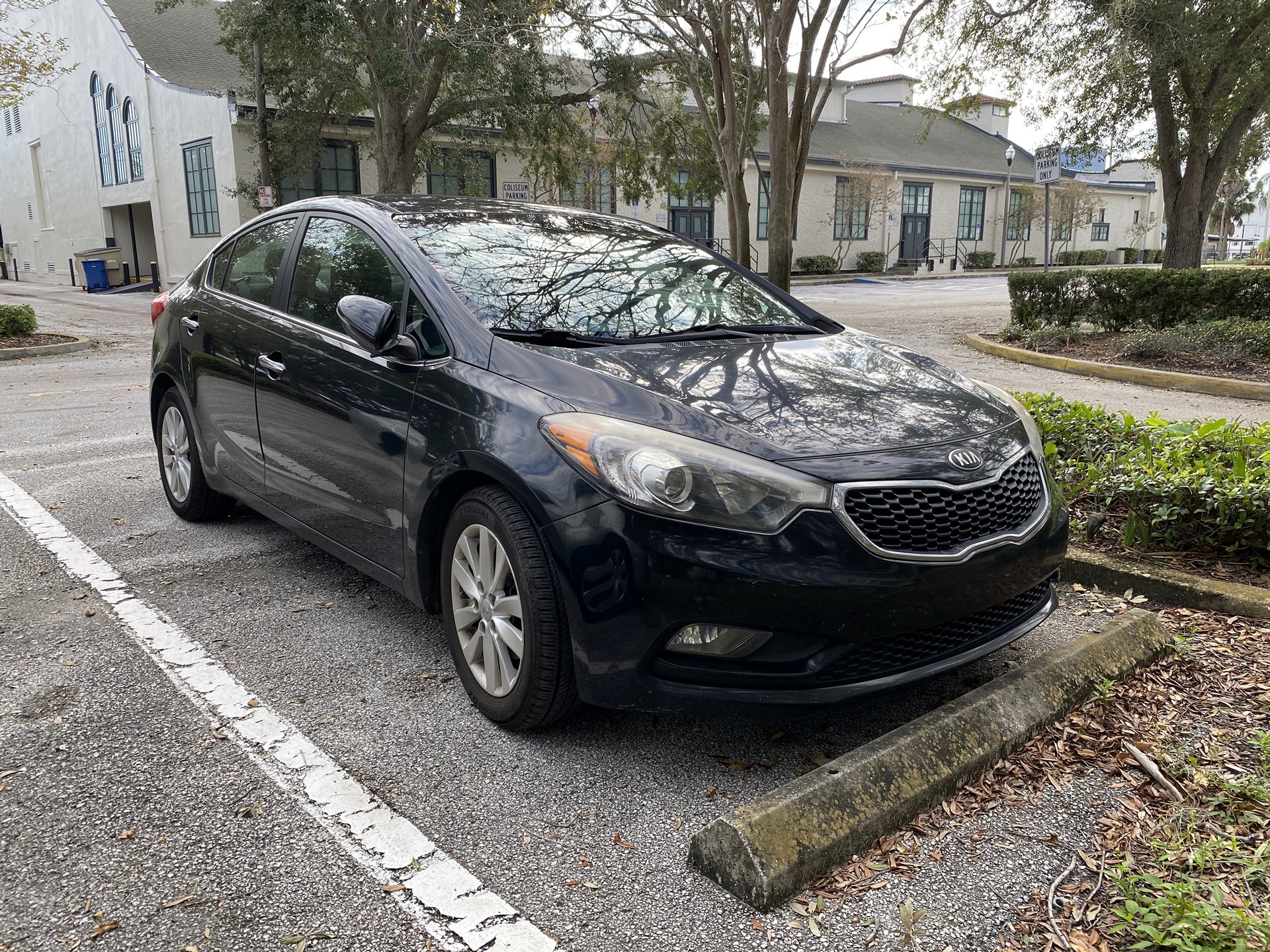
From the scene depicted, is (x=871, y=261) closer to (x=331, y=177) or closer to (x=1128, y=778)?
(x=331, y=177)

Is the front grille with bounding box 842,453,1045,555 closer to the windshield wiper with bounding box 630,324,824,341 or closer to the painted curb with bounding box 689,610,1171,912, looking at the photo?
the painted curb with bounding box 689,610,1171,912

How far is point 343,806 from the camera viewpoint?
2660 millimetres

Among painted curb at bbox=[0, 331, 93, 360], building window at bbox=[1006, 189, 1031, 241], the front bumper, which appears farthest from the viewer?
building window at bbox=[1006, 189, 1031, 241]

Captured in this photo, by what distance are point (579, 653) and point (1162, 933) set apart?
57.7 inches

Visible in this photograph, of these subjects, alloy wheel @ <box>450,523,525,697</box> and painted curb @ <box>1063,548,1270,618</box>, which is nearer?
alloy wheel @ <box>450,523,525,697</box>

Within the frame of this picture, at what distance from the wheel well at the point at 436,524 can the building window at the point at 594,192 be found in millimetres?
26675

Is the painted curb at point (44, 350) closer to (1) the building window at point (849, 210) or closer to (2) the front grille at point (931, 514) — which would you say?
(2) the front grille at point (931, 514)

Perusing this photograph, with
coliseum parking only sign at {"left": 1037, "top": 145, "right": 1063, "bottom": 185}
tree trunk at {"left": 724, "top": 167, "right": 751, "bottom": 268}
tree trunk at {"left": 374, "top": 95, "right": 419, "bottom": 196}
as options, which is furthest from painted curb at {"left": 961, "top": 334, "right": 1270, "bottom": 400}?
tree trunk at {"left": 374, "top": 95, "right": 419, "bottom": 196}

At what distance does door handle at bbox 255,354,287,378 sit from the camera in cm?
392

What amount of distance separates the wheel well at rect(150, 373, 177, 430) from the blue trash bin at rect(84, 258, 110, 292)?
1182 inches

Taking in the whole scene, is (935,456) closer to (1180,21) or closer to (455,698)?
(455,698)

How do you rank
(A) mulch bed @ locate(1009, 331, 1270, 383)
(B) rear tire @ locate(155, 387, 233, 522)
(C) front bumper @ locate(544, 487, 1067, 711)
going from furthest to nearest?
(A) mulch bed @ locate(1009, 331, 1270, 383), (B) rear tire @ locate(155, 387, 233, 522), (C) front bumper @ locate(544, 487, 1067, 711)

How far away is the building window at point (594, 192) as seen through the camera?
97.3ft

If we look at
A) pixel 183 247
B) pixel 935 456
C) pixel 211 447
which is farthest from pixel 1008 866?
pixel 183 247
